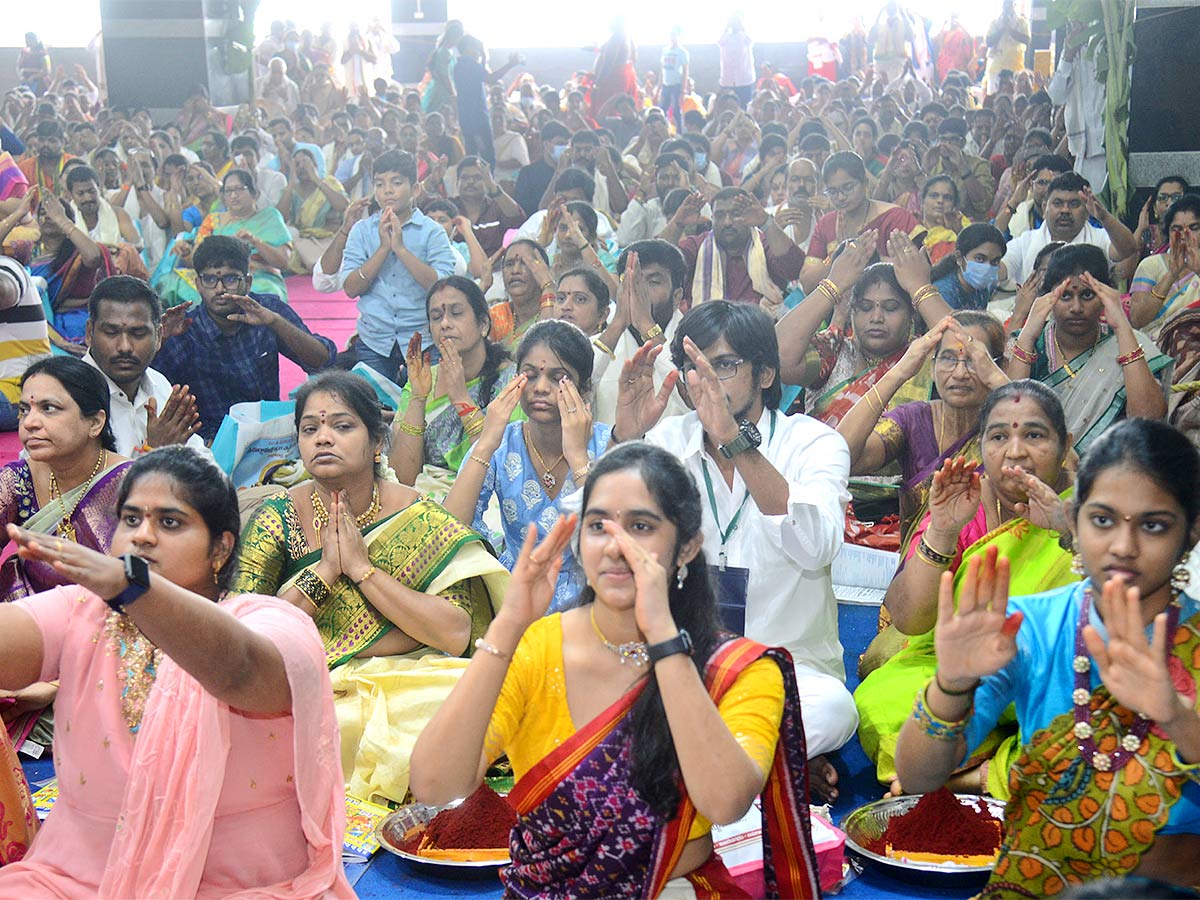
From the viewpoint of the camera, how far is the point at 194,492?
6.39 feet

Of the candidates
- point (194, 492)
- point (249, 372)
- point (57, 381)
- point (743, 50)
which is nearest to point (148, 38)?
point (743, 50)

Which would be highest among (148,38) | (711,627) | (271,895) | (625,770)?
(148,38)

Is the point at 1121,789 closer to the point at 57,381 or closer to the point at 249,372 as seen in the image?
the point at 57,381

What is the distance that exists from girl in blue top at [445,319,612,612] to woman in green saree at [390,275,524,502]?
47cm

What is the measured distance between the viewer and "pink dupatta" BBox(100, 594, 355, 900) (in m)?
1.79

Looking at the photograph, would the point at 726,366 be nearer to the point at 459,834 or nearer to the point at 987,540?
the point at 987,540

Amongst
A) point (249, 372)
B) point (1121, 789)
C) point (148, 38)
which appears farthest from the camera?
point (148, 38)

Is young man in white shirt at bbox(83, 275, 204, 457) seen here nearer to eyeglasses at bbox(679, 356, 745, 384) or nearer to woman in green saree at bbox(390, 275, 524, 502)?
woman in green saree at bbox(390, 275, 524, 502)

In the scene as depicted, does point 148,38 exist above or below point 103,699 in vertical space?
above

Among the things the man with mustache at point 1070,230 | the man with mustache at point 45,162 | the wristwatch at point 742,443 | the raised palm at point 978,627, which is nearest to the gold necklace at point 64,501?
the wristwatch at point 742,443

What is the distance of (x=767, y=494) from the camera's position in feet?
9.00

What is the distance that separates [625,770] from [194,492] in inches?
27.5

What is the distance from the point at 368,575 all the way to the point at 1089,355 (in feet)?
7.41

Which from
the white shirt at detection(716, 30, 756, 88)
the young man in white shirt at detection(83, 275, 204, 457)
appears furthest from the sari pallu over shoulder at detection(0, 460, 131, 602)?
the white shirt at detection(716, 30, 756, 88)
